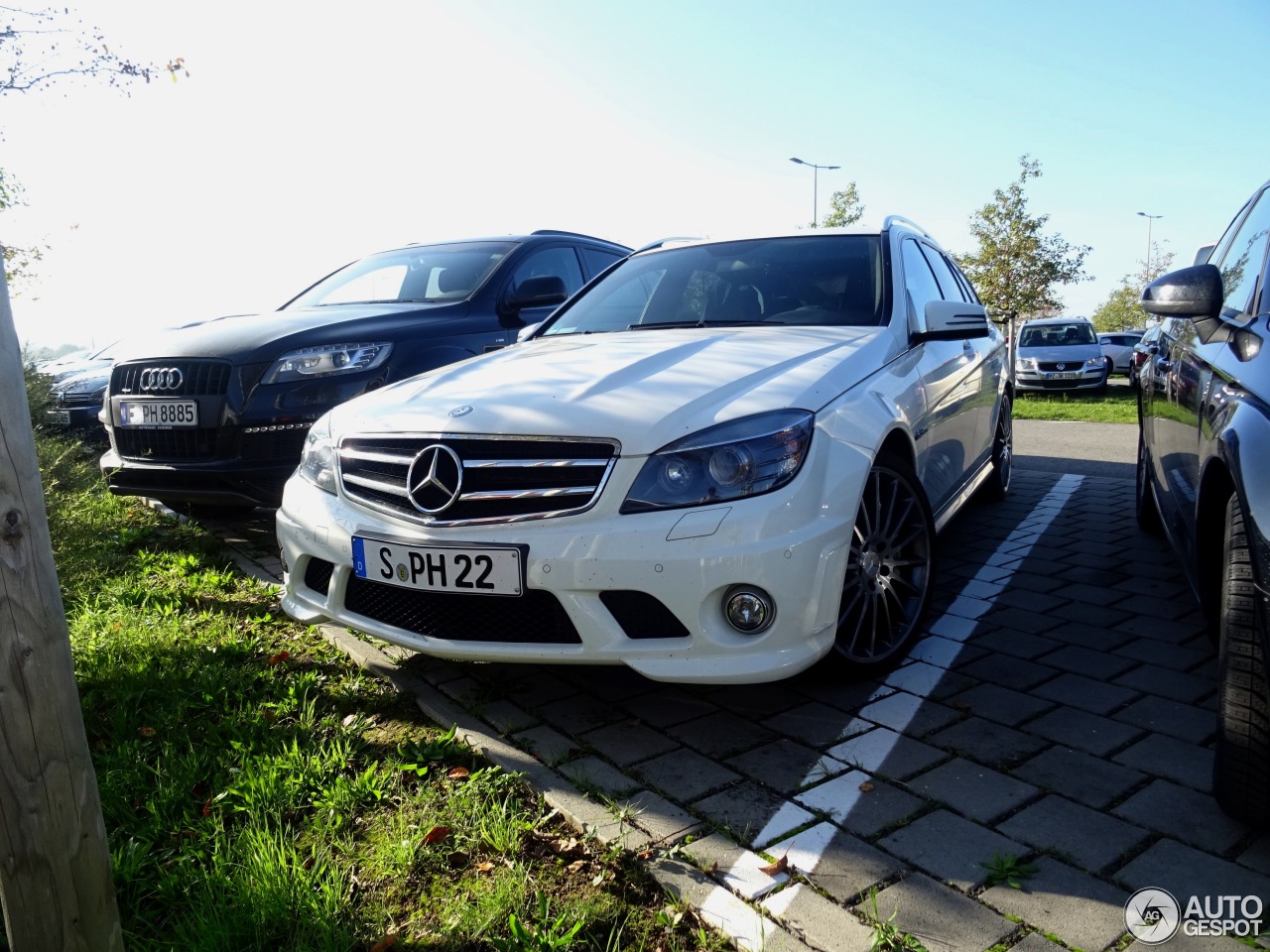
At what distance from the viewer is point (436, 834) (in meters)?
2.37

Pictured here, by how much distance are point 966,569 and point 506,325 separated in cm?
290

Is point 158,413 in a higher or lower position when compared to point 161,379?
lower

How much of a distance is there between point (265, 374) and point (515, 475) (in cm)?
252

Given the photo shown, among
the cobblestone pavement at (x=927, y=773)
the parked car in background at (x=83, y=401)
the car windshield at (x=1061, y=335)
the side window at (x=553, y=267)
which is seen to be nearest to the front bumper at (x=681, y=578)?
the cobblestone pavement at (x=927, y=773)

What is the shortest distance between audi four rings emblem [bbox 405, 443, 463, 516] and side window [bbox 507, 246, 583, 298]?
311 cm

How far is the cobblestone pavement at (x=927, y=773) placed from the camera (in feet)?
6.84

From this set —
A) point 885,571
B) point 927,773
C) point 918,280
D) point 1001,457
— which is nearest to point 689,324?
point 918,280

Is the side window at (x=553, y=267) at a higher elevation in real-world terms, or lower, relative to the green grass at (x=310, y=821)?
higher

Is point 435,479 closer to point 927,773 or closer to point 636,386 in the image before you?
point 636,386

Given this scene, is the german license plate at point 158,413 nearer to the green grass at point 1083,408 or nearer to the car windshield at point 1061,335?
the green grass at point 1083,408

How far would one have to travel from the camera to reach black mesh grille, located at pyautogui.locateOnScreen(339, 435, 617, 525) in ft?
9.00

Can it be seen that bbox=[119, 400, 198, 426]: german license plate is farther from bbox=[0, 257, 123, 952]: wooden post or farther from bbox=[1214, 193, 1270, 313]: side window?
bbox=[1214, 193, 1270, 313]: side window

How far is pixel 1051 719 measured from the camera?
3.00m

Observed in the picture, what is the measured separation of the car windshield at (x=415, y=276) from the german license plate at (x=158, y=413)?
1312 mm
